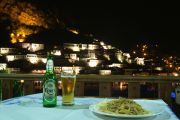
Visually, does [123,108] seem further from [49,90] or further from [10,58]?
[10,58]

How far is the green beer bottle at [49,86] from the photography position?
2.10m

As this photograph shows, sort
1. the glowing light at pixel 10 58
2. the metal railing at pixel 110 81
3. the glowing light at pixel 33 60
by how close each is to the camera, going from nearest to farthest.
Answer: the metal railing at pixel 110 81
the glowing light at pixel 10 58
the glowing light at pixel 33 60

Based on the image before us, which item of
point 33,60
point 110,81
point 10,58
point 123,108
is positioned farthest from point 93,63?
point 123,108

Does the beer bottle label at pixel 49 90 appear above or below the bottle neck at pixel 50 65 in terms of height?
below

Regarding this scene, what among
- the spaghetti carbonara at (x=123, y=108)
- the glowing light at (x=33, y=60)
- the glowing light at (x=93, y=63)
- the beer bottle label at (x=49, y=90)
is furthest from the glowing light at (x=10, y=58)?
the spaghetti carbonara at (x=123, y=108)

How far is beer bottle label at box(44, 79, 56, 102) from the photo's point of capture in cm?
209

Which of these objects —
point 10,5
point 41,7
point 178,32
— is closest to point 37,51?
point 41,7

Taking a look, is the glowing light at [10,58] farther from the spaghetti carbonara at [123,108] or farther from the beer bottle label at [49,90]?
the spaghetti carbonara at [123,108]

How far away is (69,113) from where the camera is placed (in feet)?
6.39

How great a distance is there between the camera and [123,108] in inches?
72.0

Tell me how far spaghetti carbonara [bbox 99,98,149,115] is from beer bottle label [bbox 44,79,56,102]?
1.10ft

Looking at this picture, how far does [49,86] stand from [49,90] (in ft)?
0.10

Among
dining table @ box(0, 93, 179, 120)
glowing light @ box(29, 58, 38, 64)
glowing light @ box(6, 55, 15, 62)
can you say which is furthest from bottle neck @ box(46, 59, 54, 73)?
glowing light @ box(6, 55, 15, 62)

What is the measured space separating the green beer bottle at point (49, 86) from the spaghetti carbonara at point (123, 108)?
338 millimetres
